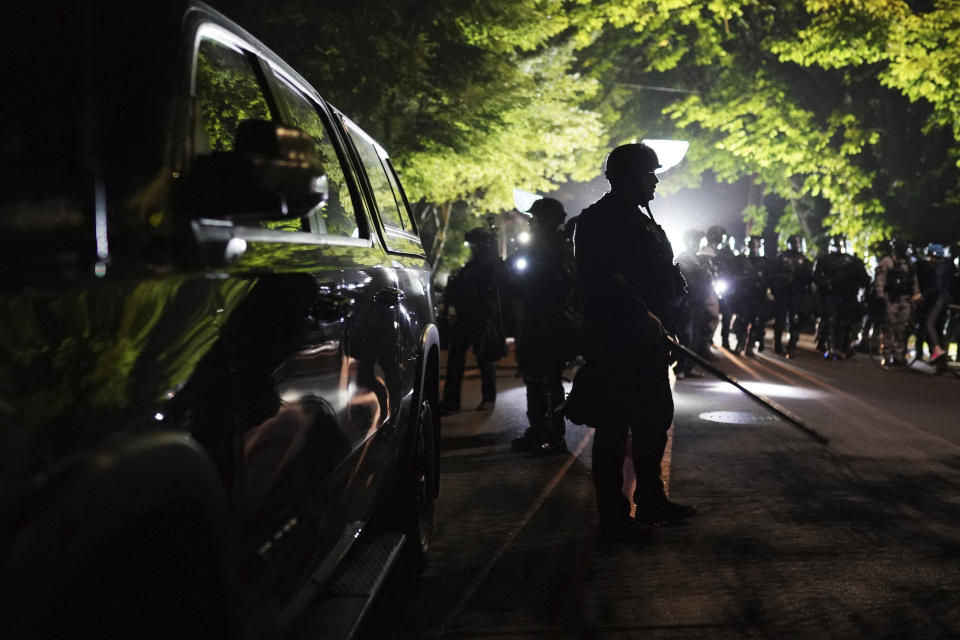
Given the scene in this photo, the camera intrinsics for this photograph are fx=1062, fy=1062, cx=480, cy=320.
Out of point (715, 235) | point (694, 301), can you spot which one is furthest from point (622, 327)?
point (715, 235)

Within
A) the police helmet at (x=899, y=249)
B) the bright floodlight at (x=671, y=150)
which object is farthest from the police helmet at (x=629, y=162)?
the police helmet at (x=899, y=249)

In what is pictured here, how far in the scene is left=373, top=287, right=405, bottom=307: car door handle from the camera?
A: 3.64 metres

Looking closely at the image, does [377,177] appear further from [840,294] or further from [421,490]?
[840,294]

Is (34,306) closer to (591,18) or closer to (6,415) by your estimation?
(6,415)

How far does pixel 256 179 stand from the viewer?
76.3 inches

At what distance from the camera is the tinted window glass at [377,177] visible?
4648mm

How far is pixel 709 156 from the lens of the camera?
98.4 ft

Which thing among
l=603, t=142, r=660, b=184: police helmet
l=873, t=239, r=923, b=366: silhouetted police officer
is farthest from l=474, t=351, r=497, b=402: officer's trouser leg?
l=873, t=239, r=923, b=366: silhouetted police officer

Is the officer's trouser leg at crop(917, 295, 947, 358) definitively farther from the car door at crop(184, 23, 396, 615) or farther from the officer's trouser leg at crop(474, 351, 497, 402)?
the car door at crop(184, 23, 396, 615)

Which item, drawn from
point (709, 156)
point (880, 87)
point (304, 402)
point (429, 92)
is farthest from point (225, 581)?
point (709, 156)

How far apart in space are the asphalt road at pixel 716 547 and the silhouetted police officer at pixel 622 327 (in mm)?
442

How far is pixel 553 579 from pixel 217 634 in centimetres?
292

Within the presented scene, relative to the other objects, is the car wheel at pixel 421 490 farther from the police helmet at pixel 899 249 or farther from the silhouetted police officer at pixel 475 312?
the police helmet at pixel 899 249

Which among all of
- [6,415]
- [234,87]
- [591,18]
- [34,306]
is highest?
[591,18]
